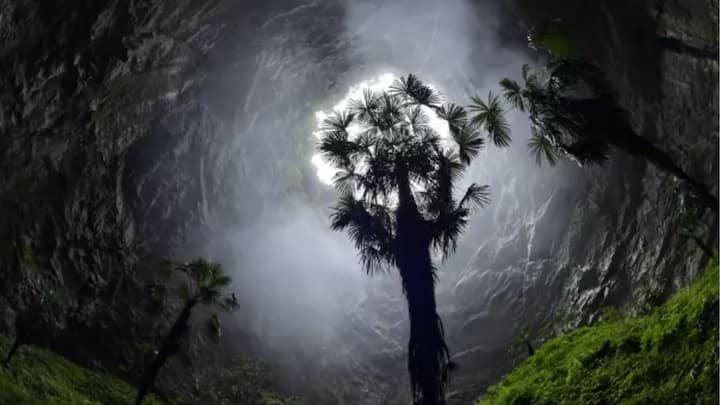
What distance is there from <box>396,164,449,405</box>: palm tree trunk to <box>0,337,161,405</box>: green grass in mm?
9525

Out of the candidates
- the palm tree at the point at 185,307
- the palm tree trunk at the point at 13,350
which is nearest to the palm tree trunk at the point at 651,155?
the palm tree at the point at 185,307

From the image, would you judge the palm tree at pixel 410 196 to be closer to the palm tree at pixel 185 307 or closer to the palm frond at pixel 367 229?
the palm frond at pixel 367 229

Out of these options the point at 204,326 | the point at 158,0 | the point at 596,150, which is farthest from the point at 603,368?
the point at 204,326

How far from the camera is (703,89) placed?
15.9 meters

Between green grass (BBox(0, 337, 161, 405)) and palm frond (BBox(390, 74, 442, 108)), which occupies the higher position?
palm frond (BBox(390, 74, 442, 108))

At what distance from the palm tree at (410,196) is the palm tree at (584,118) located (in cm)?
129

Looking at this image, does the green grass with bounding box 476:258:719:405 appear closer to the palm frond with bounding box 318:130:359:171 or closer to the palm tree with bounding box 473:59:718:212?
the palm tree with bounding box 473:59:718:212

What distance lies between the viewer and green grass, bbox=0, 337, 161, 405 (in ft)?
50.0

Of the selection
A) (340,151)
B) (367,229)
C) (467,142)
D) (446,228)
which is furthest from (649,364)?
(340,151)

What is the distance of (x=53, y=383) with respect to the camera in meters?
17.6

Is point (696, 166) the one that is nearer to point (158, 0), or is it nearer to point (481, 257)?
point (158, 0)

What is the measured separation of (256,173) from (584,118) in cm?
2421

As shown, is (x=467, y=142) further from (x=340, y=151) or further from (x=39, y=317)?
(x=39, y=317)

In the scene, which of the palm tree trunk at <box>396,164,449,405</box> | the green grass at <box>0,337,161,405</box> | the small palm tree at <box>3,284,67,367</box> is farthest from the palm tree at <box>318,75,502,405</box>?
the small palm tree at <box>3,284,67,367</box>
